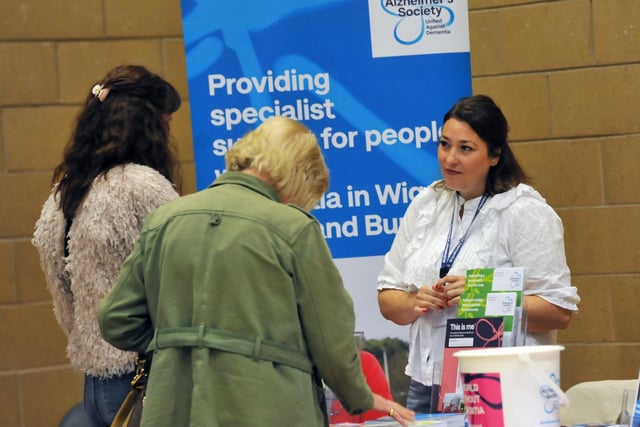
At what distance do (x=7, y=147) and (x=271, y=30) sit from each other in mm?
1377

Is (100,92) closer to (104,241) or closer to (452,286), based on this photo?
(104,241)

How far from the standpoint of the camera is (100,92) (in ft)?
8.54

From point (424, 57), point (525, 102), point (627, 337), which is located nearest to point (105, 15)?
point (424, 57)

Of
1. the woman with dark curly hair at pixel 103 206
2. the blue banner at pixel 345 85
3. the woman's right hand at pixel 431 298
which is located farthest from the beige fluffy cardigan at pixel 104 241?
the blue banner at pixel 345 85

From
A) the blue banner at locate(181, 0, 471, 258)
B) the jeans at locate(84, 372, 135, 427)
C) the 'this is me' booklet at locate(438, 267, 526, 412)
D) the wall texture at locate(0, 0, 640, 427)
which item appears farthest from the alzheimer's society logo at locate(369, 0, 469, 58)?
the jeans at locate(84, 372, 135, 427)

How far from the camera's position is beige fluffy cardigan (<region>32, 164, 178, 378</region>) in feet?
8.00

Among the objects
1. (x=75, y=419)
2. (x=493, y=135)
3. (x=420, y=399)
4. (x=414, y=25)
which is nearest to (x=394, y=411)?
(x=420, y=399)

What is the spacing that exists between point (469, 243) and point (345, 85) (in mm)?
1120

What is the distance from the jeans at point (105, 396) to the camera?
244cm

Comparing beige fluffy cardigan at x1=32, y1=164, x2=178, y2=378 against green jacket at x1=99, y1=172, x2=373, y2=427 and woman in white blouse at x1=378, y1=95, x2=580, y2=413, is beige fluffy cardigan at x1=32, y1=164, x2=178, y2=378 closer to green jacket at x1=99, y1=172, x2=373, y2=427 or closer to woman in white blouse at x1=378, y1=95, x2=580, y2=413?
green jacket at x1=99, y1=172, x2=373, y2=427

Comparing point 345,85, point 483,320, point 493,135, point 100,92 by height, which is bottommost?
point 483,320

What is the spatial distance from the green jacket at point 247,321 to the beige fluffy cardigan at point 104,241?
0.48 metres

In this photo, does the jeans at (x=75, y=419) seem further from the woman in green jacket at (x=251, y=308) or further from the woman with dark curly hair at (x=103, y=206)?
the woman in green jacket at (x=251, y=308)

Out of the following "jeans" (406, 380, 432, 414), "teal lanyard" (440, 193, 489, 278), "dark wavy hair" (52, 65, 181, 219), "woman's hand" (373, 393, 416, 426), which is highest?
"dark wavy hair" (52, 65, 181, 219)
